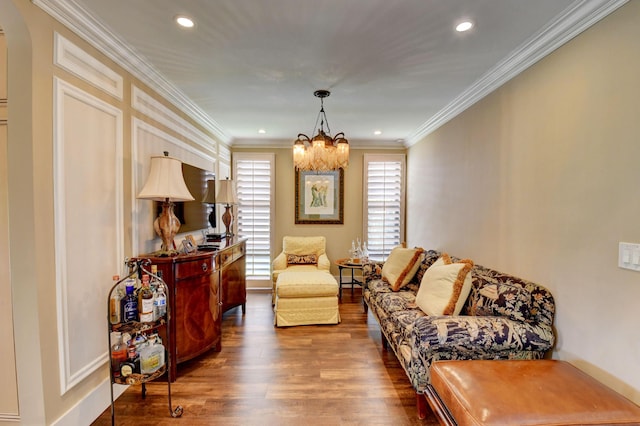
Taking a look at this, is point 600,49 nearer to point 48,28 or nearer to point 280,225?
point 48,28

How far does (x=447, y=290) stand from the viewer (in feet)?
7.79

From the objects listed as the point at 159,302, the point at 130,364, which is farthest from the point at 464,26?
the point at 130,364

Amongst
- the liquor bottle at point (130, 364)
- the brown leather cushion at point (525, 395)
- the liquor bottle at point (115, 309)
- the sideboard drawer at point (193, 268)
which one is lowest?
the liquor bottle at point (130, 364)

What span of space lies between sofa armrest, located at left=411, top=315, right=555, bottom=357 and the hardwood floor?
60cm

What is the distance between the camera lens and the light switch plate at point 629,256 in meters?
1.42

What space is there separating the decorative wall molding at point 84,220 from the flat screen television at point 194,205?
25.0 inches

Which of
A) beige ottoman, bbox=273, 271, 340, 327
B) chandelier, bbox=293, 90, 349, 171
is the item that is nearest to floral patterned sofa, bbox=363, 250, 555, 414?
beige ottoman, bbox=273, 271, 340, 327

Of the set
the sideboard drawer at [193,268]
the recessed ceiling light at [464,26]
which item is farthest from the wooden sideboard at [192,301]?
the recessed ceiling light at [464,26]

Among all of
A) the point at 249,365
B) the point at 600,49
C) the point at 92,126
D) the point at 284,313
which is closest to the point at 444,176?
the point at 600,49

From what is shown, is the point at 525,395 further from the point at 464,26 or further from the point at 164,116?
the point at 164,116

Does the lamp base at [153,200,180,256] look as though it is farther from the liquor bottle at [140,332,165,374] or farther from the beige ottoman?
the beige ottoman

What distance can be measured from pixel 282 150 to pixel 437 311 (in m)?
3.78

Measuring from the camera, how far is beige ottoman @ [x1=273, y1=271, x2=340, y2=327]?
11.4 feet

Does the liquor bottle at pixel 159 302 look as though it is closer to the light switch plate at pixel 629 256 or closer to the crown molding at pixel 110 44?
the crown molding at pixel 110 44
